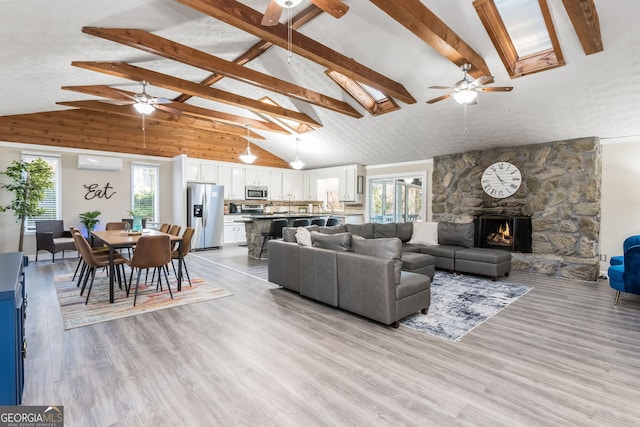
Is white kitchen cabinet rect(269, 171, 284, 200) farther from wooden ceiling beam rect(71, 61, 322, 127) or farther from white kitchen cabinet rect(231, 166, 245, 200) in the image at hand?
wooden ceiling beam rect(71, 61, 322, 127)

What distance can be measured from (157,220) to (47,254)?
2.34 meters

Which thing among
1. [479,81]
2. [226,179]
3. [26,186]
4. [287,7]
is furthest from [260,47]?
[26,186]

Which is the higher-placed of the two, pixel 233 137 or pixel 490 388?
pixel 233 137

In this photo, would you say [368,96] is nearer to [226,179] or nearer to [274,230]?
[274,230]

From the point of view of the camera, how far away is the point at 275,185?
33.3ft

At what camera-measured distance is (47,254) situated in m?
6.83

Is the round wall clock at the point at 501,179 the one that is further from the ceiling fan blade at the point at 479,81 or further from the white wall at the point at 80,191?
the white wall at the point at 80,191

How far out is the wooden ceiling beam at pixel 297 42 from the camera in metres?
3.02

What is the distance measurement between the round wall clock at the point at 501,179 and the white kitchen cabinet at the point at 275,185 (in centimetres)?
603

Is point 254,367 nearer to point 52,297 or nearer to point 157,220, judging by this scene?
point 52,297

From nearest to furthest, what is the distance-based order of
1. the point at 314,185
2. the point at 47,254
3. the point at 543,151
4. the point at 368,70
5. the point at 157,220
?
the point at 368,70, the point at 543,151, the point at 47,254, the point at 157,220, the point at 314,185

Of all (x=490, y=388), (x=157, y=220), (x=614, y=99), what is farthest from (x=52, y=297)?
(x=614, y=99)

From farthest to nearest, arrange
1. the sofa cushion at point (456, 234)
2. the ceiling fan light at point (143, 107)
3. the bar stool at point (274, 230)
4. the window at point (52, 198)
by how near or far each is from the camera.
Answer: the bar stool at point (274, 230), the window at point (52, 198), the sofa cushion at point (456, 234), the ceiling fan light at point (143, 107)

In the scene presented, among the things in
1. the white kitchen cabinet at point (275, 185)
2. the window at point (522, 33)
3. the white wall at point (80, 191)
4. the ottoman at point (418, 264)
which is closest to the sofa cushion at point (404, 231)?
the ottoman at point (418, 264)
